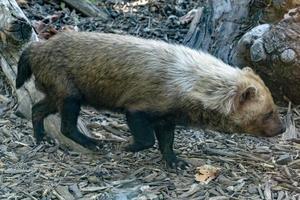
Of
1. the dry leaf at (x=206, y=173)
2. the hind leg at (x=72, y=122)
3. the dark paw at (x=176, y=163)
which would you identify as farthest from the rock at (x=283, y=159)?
the hind leg at (x=72, y=122)

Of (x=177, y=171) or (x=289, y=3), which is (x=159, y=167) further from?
(x=289, y=3)

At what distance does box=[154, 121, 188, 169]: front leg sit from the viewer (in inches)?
226

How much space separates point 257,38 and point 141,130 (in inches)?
85.3

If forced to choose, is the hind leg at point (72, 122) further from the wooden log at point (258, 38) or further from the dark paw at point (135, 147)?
the wooden log at point (258, 38)

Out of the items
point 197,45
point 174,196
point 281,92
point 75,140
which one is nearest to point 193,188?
point 174,196

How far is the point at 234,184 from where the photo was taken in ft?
17.9

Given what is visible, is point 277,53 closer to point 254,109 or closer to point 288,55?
point 288,55

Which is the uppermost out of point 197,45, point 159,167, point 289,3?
point 289,3

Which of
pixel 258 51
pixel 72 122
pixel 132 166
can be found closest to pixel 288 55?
pixel 258 51

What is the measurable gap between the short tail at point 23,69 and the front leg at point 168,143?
1322 mm

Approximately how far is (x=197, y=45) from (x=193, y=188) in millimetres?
2816

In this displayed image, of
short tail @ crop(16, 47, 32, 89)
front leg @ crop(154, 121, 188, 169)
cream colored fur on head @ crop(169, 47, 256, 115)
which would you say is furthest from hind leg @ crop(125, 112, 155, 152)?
short tail @ crop(16, 47, 32, 89)

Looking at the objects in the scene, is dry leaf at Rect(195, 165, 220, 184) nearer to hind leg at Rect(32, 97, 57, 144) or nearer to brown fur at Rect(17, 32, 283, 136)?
brown fur at Rect(17, 32, 283, 136)

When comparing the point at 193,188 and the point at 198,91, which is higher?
the point at 198,91
